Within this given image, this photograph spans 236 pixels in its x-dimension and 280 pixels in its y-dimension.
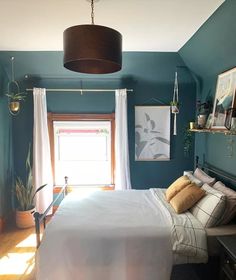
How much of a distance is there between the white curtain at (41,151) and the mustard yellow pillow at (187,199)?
86.0 inches

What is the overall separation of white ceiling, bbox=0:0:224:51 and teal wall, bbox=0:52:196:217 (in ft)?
1.87

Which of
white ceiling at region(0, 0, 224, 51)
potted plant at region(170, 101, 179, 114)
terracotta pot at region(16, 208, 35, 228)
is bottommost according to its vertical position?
terracotta pot at region(16, 208, 35, 228)

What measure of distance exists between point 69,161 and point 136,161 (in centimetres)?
114

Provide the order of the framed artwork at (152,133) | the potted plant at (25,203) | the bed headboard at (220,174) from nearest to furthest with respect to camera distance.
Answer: the bed headboard at (220,174)
the potted plant at (25,203)
the framed artwork at (152,133)

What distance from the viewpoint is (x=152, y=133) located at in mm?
4031

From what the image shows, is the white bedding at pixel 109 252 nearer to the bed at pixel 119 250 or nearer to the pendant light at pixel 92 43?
the bed at pixel 119 250

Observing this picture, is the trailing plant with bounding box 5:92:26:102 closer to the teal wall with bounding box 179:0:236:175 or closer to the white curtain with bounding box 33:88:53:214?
the white curtain with bounding box 33:88:53:214

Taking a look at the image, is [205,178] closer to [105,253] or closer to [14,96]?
[105,253]

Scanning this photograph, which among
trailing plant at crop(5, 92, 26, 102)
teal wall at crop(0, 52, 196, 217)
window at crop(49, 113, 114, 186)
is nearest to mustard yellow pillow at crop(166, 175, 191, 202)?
teal wall at crop(0, 52, 196, 217)

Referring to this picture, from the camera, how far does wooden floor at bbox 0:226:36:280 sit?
2.54 metres

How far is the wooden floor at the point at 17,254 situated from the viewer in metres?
2.54

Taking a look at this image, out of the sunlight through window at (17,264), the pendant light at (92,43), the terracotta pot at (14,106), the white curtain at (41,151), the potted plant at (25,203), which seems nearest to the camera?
the pendant light at (92,43)

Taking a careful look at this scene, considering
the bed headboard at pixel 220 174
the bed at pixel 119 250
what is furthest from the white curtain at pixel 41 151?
the bed headboard at pixel 220 174

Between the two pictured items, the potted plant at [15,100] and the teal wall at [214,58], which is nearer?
the teal wall at [214,58]
